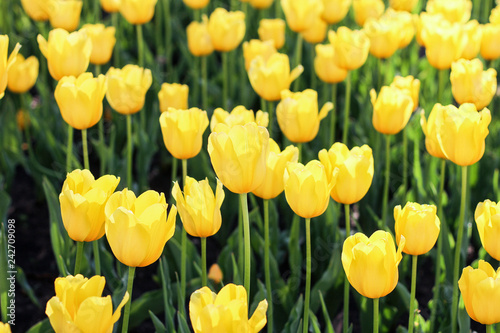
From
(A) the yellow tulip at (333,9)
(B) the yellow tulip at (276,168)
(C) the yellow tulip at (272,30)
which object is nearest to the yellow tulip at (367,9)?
(A) the yellow tulip at (333,9)

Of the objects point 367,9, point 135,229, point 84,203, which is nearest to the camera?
point 135,229

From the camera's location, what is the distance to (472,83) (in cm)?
227

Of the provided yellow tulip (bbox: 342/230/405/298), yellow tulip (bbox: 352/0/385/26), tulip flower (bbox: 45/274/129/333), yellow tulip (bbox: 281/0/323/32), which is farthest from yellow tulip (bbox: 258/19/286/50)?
tulip flower (bbox: 45/274/129/333)

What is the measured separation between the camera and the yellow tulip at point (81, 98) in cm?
200

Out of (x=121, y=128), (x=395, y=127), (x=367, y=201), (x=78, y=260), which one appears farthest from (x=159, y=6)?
(x=78, y=260)

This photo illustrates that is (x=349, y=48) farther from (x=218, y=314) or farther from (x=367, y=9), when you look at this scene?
(x=218, y=314)

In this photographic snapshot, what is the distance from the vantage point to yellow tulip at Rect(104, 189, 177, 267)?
4.68 ft

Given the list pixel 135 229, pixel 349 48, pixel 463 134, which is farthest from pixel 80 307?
pixel 349 48

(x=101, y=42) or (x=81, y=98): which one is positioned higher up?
(x=101, y=42)

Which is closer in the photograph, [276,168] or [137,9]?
[276,168]

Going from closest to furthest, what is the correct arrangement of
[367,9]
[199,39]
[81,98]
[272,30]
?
[81,98] < [199,39] < [272,30] < [367,9]

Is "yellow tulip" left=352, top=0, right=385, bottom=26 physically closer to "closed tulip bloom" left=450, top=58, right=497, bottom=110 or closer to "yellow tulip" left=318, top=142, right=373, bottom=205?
"closed tulip bloom" left=450, top=58, right=497, bottom=110

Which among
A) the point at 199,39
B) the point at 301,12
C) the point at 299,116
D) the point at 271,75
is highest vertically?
the point at 301,12

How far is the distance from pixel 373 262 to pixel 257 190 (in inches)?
16.6
